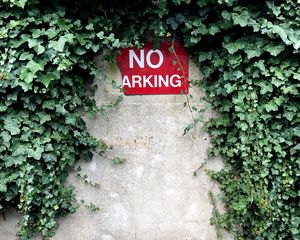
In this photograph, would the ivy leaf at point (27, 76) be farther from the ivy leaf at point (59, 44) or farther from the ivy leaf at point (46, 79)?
the ivy leaf at point (59, 44)

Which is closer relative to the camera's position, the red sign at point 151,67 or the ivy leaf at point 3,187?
the ivy leaf at point 3,187

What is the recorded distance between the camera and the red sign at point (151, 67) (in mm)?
3455

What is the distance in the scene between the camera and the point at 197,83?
3484mm

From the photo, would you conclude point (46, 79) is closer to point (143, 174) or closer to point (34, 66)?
point (34, 66)

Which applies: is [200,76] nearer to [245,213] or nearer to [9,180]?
[245,213]

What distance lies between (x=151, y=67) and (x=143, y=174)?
0.93 metres

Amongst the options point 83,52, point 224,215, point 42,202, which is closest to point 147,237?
point 224,215

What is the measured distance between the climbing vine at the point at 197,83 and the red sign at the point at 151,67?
0.32 feet

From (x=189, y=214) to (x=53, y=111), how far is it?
1463mm

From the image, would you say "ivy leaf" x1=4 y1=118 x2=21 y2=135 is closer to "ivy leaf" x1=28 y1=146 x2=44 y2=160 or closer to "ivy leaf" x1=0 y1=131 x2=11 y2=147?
"ivy leaf" x1=0 y1=131 x2=11 y2=147

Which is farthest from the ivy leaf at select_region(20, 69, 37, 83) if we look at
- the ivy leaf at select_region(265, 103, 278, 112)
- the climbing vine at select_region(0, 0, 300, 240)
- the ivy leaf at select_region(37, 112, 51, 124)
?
the ivy leaf at select_region(265, 103, 278, 112)

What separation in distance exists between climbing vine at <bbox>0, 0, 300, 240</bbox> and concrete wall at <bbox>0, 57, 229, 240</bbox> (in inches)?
6.1

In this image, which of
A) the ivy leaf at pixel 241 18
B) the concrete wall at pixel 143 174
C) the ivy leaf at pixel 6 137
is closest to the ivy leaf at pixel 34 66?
the ivy leaf at pixel 6 137

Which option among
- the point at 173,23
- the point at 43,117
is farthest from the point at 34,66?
the point at 173,23
